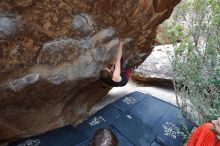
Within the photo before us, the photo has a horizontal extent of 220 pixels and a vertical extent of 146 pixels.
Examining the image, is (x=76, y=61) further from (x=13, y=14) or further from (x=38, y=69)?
(x=13, y=14)

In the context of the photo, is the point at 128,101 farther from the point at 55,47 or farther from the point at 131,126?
the point at 55,47

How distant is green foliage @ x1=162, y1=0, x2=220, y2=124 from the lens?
209 inches

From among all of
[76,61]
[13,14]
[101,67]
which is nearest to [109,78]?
[101,67]

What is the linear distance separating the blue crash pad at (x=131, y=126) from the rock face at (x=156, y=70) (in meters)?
0.77

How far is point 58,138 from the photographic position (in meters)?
5.29

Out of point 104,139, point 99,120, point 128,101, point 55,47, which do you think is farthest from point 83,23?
point 128,101

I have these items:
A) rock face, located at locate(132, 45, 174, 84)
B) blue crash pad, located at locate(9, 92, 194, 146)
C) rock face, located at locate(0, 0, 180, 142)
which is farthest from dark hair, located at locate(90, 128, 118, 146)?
rock face, located at locate(132, 45, 174, 84)

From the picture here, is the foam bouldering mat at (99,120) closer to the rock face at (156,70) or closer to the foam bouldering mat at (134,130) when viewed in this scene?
the foam bouldering mat at (134,130)

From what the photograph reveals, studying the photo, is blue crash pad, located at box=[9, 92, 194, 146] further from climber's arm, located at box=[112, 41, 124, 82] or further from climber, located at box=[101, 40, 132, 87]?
climber's arm, located at box=[112, 41, 124, 82]

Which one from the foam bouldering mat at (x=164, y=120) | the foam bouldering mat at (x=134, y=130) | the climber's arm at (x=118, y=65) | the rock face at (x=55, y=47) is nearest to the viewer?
the rock face at (x=55, y=47)

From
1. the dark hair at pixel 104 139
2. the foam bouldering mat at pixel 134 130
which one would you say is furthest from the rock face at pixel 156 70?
the dark hair at pixel 104 139

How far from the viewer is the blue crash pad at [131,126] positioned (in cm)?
532

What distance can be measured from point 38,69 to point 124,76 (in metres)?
1.66

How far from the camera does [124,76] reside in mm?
5227
